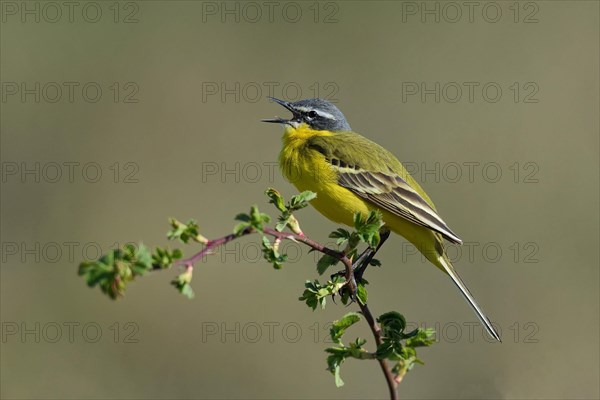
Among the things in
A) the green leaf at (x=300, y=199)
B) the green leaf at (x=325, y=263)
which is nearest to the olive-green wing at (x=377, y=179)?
the green leaf at (x=325, y=263)

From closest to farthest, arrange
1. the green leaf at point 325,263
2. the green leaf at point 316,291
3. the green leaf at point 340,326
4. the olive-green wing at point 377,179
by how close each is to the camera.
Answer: the green leaf at point 340,326
the green leaf at point 316,291
the green leaf at point 325,263
the olive-green wing at point 377,179

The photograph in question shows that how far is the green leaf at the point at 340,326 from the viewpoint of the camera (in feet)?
8.59

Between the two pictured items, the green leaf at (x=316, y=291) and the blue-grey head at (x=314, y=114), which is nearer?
the green leaf at (x=316, y=291)

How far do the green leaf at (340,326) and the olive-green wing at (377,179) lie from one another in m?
2.48

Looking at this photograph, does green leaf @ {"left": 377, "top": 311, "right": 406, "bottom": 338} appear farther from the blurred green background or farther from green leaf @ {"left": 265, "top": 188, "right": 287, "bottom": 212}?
the blurred green background

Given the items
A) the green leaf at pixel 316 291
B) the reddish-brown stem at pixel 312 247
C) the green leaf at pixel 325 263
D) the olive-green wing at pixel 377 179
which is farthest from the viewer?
the olive-green wing at pixel 377 179

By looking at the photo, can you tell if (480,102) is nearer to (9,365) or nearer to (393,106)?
(393,106)

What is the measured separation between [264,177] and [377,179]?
4110 mm

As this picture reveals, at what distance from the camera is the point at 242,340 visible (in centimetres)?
822

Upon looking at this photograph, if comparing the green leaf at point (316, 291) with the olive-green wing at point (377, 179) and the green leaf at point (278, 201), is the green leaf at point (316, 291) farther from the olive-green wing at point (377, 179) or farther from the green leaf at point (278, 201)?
the olive-green wing at point (377, 179)

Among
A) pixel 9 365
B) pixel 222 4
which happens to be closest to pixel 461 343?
pixel 9 365

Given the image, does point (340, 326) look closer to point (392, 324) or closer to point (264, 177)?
point (392, 324)

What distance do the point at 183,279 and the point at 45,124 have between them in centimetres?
852

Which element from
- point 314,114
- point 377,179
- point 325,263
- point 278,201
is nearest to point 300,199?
point 278,201
